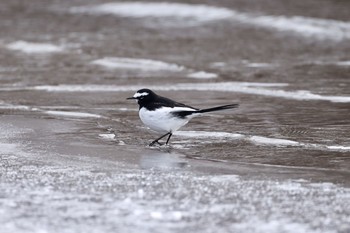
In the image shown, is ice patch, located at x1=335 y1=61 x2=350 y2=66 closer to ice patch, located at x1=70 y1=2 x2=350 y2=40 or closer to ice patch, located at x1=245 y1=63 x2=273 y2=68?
ice patch, located at x1=245 y1=63 x2=273 y2=68

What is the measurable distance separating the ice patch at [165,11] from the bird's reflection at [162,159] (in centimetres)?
1441

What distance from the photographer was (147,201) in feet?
24.3

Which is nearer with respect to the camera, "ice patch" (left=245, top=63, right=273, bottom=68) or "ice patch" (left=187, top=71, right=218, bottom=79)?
"ice patch" (left=187, top=71, right=218, bottom=79)

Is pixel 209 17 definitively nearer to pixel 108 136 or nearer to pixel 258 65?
pixel 258 65

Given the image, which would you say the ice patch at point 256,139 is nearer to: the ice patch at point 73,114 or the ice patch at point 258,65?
the ice patch at point 73,114

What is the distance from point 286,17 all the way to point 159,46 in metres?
4.22

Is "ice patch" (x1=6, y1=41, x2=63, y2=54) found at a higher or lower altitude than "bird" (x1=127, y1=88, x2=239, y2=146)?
higher

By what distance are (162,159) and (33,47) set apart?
11.7 meters

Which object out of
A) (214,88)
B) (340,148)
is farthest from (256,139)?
(214,88)

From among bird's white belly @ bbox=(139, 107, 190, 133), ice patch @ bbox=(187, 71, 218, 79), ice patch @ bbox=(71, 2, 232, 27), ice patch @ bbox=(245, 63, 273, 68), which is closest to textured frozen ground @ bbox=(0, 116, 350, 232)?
bird's white belly @ bbox=(139, 107, 190, 133)

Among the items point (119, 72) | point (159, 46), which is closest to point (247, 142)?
point (119, 72)

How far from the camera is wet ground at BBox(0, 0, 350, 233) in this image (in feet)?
23.4

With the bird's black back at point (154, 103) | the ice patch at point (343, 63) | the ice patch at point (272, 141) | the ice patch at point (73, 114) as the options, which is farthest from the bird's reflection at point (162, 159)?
the ice patch at point (343, 63)

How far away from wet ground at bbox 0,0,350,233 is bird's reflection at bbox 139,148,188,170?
2 cm
